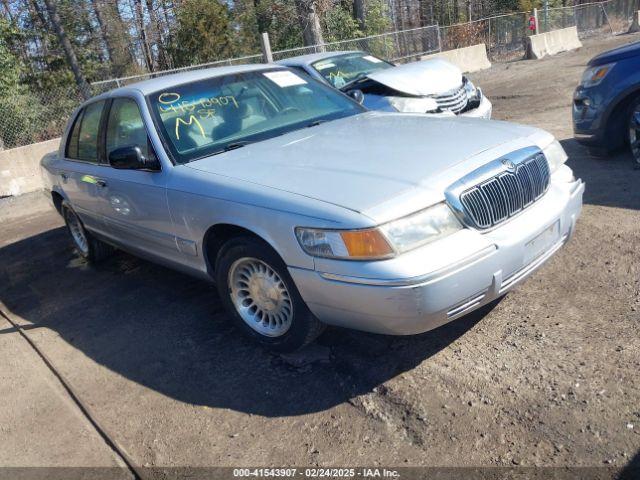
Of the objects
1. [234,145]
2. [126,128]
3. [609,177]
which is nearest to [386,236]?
[234,145]

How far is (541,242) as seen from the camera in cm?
344

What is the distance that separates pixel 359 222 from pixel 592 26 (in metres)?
34.8

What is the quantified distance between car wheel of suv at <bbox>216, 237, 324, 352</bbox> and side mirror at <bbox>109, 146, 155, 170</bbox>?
35.1 inches

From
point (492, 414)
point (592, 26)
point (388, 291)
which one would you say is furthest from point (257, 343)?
point (592, 26)

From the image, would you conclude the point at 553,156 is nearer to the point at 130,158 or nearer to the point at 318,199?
the point at 318,199

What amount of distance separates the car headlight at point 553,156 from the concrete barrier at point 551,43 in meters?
19.1

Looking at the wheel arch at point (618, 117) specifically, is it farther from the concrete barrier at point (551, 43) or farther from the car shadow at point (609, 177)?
the concrete barrier at point (551, 43)

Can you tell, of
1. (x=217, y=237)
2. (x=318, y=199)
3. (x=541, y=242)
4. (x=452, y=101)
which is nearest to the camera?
(x=318, y=199)

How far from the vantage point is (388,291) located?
2951 millimetres

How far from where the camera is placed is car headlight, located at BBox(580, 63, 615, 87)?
6090mm

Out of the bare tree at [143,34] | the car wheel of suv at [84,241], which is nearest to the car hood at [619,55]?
the car wheel of suv at [84,241]

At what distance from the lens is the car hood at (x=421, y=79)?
307 inches

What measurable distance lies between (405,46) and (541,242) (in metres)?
18.7

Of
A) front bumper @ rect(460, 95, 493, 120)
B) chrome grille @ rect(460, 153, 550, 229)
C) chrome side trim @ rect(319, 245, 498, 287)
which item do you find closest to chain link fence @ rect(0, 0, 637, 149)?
front bumper @ rect(460, 95, 493, 120)
